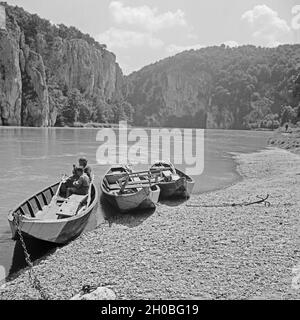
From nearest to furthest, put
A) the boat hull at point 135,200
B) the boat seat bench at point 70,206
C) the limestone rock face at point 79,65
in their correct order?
the boat seat bench at point 70,206 → the boat hull at point 135,200 → the limestone rock face at point 79,65

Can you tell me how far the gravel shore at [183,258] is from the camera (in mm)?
6855

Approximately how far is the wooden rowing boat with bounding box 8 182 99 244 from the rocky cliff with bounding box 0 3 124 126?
3418 inches

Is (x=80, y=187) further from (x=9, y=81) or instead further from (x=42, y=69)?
(x=42, y=69)

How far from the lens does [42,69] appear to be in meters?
107

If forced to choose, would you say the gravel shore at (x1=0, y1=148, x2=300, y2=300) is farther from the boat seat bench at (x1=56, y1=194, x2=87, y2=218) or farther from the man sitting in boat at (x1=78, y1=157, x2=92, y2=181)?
the man sitting in boat at (x1=78, y1=157, x2=92, y2=181)

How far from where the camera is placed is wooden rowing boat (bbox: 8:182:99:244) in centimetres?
906

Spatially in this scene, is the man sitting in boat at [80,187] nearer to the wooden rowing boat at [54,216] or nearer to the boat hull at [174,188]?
the wooden rowing boat at [54,216]

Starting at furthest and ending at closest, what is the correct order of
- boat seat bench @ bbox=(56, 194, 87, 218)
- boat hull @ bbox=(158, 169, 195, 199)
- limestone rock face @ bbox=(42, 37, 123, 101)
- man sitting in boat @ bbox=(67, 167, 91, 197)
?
limestone rock face @ bbox=(42, 37, 123, 101) < boat hull @ bbox=(158, 169, 195, 199) < man sitting in boat @ bbox=(67, 167, 91, 197) < boat seat bench @ bbox=(56, 194, 87, 218)

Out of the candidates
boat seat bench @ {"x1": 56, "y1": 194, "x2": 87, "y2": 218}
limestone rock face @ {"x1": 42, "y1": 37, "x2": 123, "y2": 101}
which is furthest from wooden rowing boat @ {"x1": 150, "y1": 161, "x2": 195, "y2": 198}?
limestone rock face @ {"x1": 42, "y1": 37, "x2": 123, "y2": 101}

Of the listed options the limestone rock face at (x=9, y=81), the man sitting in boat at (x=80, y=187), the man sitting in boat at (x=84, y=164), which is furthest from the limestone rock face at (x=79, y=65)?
the man sitting in boat at (x=80, y=187)

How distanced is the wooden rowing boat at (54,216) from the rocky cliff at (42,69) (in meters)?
86.8

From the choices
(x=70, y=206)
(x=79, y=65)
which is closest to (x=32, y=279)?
(x=70, y=206)

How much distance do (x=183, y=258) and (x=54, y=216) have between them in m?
4.75
